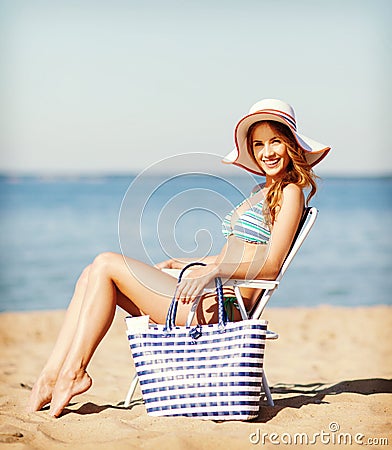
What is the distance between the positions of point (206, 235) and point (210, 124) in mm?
16886

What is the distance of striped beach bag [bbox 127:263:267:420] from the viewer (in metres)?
3.38

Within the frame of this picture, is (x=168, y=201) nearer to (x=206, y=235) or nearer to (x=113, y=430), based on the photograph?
(x=206, y=235)

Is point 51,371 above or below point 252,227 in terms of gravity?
below

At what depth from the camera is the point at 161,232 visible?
3.75 meters

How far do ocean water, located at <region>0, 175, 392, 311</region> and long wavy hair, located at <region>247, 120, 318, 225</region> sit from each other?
0.10 m

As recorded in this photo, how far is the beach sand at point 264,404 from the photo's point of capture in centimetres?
315

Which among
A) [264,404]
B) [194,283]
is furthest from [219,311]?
[264,404]

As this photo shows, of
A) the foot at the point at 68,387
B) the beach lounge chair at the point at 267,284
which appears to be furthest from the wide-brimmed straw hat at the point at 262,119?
the foot at the point at 68,387

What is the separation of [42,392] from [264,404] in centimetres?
106

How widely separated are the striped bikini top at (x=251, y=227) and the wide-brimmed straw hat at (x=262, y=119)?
30 cm

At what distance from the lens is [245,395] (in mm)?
3391

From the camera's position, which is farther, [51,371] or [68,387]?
[51,371]

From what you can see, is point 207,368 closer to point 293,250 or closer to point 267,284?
point 267,284

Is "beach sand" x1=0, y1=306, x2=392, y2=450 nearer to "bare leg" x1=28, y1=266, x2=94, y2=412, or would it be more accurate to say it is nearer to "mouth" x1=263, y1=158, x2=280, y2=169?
"bare leg" x1=28, y1=266, x2=94, y2=412
